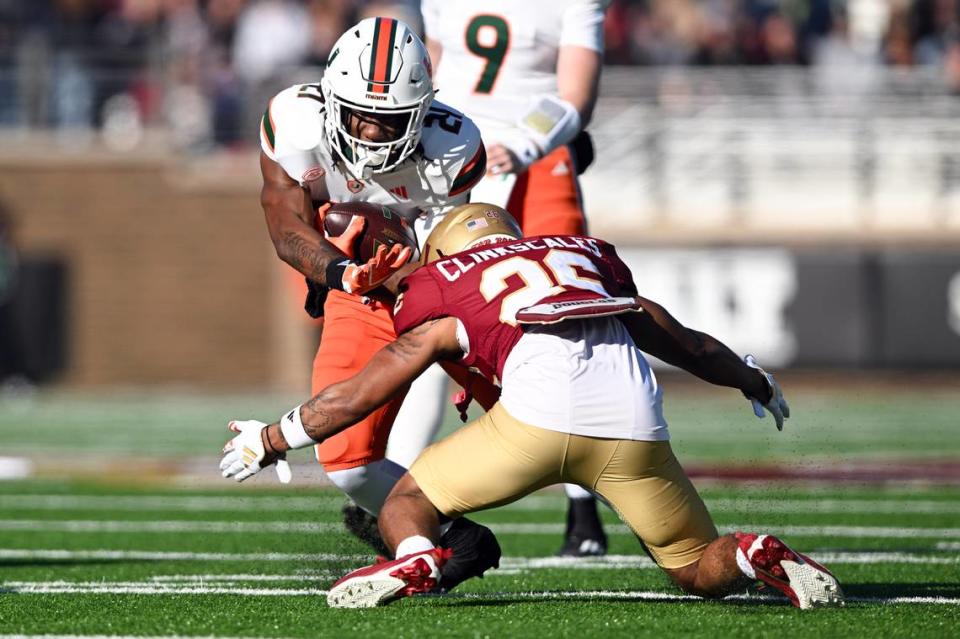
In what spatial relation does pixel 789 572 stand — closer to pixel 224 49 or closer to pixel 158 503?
pixel 158 503

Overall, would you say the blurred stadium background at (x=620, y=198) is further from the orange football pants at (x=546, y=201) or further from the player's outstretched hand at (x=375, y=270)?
the player's outstretched hand at (x=375, y=270)

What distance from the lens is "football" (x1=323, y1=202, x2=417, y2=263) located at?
4.39 meters

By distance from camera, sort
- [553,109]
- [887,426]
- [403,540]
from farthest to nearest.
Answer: [887,426], [553,109], [403,540]

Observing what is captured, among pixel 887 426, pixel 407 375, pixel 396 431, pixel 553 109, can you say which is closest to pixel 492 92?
pixel 553 109

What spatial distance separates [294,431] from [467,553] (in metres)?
0.63

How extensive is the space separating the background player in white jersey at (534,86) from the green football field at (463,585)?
2.87 feet

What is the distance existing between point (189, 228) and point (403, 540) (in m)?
12.6

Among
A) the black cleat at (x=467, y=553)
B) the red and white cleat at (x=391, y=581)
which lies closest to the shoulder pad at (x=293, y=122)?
the black cleat at (x=467, y=553)

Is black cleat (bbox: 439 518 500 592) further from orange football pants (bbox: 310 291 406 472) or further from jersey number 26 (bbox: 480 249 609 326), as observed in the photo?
jersey number 26 (bbox: 480 249 609 326)

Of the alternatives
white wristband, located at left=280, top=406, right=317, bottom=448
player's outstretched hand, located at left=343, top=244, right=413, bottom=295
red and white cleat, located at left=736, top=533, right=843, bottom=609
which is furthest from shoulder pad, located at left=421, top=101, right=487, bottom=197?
red and white cleat, located at left=736, top=533, right=843, bottom=609

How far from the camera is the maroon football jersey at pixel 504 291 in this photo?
3.74 m

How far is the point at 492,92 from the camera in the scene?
558 centimetres

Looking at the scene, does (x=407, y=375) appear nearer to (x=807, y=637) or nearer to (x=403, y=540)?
(x=403, y=540)

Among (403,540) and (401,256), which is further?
(401,256)
